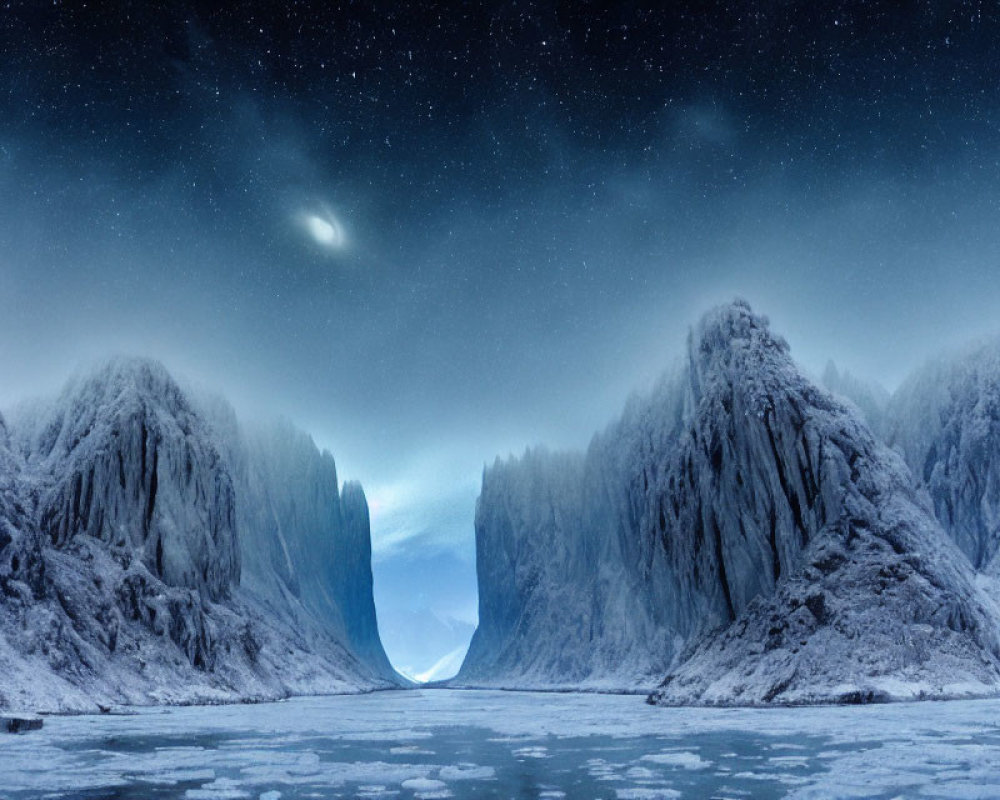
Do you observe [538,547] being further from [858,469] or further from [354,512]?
[858,469]

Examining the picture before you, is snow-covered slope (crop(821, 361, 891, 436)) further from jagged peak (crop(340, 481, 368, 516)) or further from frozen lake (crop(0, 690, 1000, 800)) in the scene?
jagged peak (crop(340, 481, 368, 516))

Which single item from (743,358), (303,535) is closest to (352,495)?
(303,535)

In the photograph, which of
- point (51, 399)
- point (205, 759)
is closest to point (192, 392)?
point (51, 399)

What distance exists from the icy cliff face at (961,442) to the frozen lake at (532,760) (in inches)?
2274

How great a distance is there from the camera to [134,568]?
6888 centimetres

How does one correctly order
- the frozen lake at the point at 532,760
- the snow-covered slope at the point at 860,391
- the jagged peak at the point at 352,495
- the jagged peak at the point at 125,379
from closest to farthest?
the frozen lake at the point at 532,760 → the jagged peak at the point at 125,379 → the snow-covered slope at the point at 860,391 → the jagged peak at the point at 352,495

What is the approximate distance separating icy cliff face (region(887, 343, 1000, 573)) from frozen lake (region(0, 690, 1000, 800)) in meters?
57.8

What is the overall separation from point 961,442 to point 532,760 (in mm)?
84141

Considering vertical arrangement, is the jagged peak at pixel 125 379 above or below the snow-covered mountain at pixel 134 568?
above

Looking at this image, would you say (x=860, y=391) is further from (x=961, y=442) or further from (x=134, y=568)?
(x=134, y=568)

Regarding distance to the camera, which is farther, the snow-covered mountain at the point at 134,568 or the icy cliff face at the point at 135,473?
the icy cliff face at the point at 135,473

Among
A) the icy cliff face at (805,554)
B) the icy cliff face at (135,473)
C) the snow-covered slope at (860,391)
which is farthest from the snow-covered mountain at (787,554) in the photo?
the icy cliff face at (135,473)

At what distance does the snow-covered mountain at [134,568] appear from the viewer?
2061 inches

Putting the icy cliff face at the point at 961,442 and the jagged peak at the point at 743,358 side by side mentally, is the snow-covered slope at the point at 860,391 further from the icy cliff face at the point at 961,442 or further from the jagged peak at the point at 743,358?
the jagged peak at the point at 743,358
